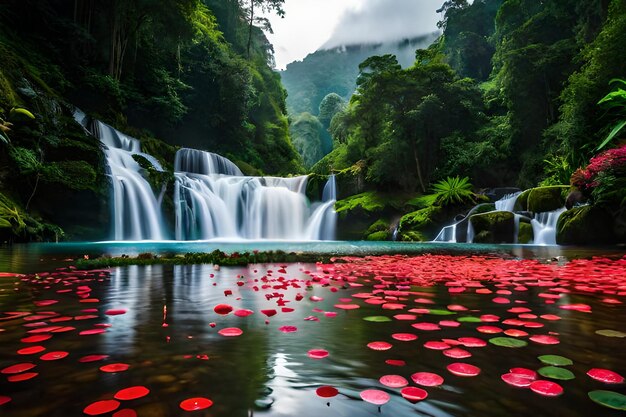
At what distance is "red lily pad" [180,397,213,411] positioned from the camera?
3.72 ft

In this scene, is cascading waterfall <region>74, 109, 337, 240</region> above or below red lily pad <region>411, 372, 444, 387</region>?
above

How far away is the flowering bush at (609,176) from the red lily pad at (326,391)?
45.6 feet

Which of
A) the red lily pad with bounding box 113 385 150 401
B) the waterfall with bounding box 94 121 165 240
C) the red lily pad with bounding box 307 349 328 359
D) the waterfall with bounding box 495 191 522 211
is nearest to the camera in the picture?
the red lily pad with bounding box 113 385 150 401

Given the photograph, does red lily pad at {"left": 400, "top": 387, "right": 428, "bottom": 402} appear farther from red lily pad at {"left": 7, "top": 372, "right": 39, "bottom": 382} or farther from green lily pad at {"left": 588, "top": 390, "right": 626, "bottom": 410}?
red lily pad at {"left": 7, "top": 372, "right": 39, "bottom": 382}

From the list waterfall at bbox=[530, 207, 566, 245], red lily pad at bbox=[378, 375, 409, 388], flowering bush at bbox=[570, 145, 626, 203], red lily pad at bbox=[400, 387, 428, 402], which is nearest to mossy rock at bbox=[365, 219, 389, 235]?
waterfall at bbox=[530, 207, 566, 245]

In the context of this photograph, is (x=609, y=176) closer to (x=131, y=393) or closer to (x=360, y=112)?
(x=131, y=393)

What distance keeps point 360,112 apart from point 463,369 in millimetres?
25811

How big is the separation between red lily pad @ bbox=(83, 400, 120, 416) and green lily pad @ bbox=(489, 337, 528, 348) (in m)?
1.74

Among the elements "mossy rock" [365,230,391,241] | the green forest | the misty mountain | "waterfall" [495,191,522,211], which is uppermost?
the misty mountain

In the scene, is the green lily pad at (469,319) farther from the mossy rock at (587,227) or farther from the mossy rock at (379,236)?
the mossy rock at (379,236)

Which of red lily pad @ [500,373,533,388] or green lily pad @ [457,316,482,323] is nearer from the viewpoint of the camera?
red lily pad @ [500,373,533,388]

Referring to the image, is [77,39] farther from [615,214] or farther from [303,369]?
[615,214]

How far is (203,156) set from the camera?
81.2 ft

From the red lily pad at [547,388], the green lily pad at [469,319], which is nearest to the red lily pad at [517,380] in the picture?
the red lily pad at [547,388]
